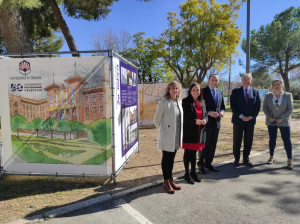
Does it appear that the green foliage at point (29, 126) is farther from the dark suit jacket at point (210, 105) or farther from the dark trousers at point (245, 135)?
the dark trousers at point (245, 135)

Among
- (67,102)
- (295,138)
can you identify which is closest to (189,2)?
(295,138)

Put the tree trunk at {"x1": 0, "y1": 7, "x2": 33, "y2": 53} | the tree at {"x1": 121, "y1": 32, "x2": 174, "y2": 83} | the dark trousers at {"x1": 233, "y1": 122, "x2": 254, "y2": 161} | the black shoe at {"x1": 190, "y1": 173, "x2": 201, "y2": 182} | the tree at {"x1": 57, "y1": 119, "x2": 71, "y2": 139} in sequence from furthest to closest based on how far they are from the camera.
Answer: the tree at {"x1": 121, "y1": 32, "x2": 174, "y2": 83}, the tree trunk at {"x1": 0, "y1": 7, "x2": 33, "y2": 53}, the dark trousers at {"x1": 233, "y1": 122, "x2": 254, "y2": 161}, the black shoe at {"x1": 190, "y1": 173, "x2": 201, "y2": 182}, the tree at {"x1": 57, "y1": 119, "x2": 71, "y2": 139}

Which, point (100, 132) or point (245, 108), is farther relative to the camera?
point (245, 108)

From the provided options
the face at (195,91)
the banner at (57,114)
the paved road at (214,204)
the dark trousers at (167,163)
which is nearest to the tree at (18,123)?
the banner at (57,114)

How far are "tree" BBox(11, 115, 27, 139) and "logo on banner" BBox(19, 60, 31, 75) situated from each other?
83 cm

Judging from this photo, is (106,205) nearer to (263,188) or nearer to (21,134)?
(21,134)

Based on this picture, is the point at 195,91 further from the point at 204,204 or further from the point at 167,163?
the point at 204,204

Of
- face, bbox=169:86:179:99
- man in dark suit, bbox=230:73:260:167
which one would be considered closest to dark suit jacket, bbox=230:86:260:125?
man in dark suit, bbox=230:73:260:167

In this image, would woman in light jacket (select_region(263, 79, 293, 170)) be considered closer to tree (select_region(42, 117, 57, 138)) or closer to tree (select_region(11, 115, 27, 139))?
tree (select_region(42, 117, 57, 138))

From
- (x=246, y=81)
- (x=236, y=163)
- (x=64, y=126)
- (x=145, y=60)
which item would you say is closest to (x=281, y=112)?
(x=246, y=81)

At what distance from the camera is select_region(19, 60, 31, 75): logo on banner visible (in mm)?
3856

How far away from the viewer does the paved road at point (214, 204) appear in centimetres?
287

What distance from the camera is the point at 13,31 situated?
6.52 meters

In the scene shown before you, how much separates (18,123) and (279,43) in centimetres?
3038
